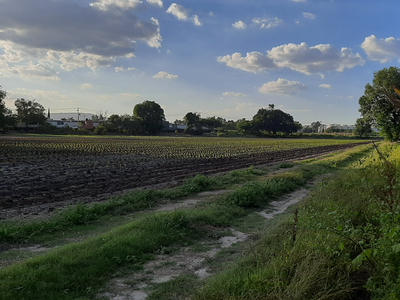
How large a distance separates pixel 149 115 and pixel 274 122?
43.0 metres

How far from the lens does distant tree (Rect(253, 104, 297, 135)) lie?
348 feet

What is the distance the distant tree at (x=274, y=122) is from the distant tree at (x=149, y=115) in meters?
33.9

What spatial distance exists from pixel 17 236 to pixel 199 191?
718 cm

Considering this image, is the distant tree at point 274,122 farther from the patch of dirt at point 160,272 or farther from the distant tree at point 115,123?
the patch of dirt at point 160,272

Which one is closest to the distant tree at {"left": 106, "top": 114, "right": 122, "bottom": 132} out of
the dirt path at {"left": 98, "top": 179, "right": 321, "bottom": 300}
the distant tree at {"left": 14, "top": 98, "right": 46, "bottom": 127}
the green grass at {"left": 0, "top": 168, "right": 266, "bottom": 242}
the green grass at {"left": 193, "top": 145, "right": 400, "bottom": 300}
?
the distant tree at {"left": 14, "top": 98, "right": 46, "bottom": 127}

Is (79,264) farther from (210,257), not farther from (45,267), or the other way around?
(210,257)

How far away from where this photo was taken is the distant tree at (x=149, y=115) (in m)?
101

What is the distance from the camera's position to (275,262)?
4.66 meters

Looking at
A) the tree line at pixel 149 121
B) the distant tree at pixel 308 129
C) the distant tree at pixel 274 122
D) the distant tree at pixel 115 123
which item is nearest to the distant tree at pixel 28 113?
the tree line at pixel 149 121

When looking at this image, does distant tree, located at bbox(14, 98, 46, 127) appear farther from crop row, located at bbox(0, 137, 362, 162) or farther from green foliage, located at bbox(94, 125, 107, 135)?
crop row, located at bbox(0, 137, 362, 162)

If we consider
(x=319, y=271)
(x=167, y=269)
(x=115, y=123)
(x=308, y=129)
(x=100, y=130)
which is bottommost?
(x=167, y=269)

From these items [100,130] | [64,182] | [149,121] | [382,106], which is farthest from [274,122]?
[64,182]

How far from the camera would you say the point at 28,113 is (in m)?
91.9

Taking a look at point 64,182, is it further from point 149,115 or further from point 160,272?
point 149,115
